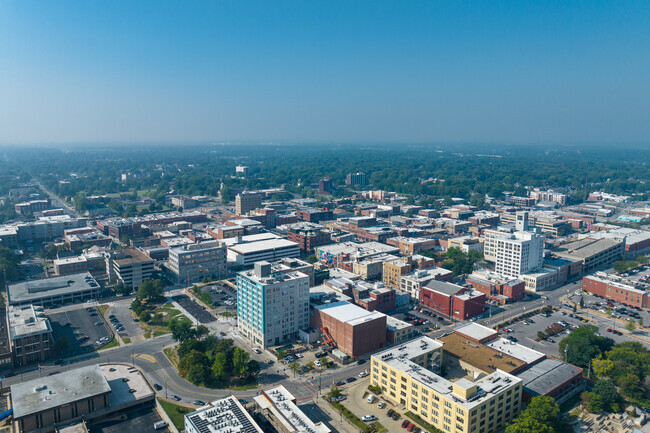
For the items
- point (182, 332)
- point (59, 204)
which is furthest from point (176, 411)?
point (59, 204)

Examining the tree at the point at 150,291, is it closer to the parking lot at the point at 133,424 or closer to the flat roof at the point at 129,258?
the flat roof at the point at 129,258

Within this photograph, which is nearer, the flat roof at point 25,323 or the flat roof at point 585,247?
the flat roof at point 25,323

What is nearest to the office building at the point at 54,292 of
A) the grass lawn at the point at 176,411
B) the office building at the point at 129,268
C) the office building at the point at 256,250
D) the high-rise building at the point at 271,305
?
the office building at the point at 129,268

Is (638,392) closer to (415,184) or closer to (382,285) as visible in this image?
(382,285)

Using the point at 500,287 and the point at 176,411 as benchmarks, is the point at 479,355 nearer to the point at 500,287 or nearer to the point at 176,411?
the point at 500,287

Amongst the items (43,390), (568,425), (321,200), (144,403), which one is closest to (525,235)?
(568,425)

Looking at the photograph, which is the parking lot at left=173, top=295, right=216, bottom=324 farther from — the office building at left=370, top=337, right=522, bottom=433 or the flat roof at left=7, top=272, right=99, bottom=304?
the office building at left=370, top=337, right=522, bottom=433

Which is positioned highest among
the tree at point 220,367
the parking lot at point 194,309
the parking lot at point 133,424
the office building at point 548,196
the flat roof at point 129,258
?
the office building at point 548,196
